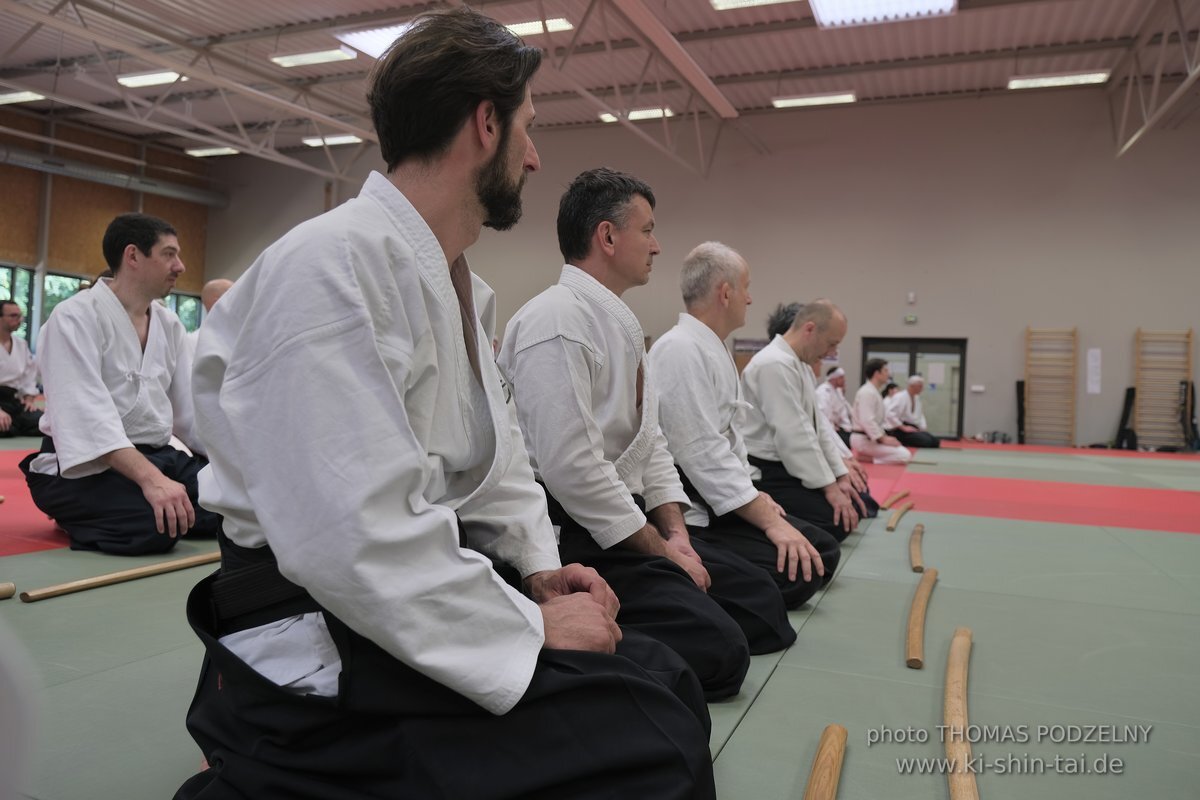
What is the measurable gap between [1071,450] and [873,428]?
538cm

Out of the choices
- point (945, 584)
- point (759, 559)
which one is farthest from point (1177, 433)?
point (759, 559)

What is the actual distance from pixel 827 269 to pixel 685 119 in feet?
14.1

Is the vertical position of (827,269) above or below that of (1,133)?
below

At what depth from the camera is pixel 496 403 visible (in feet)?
5.51

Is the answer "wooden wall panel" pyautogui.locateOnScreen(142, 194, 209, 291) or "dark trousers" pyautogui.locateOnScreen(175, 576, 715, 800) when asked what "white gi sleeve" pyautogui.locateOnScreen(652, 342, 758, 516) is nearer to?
"dark trousers" pyautogui.locateOnScreen(175, 576, 715, 800)

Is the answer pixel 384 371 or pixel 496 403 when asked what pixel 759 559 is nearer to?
pixel 496 403

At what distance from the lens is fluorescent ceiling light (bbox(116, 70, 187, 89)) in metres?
14.7

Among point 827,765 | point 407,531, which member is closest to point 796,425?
point 827,765

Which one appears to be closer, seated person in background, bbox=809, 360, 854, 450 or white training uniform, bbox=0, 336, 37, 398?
white training uniform, bbox=0, 336, 37, 398

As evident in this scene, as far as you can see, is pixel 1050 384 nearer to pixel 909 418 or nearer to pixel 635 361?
pixel 909 418

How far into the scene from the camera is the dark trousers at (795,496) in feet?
16.7

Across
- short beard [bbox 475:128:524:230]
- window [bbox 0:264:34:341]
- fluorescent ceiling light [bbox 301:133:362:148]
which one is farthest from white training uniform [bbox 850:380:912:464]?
window [bbox 0:264:34:341]

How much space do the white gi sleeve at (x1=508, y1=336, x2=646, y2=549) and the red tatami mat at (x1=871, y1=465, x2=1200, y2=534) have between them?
5.21 m

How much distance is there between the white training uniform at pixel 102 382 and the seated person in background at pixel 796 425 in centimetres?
343
